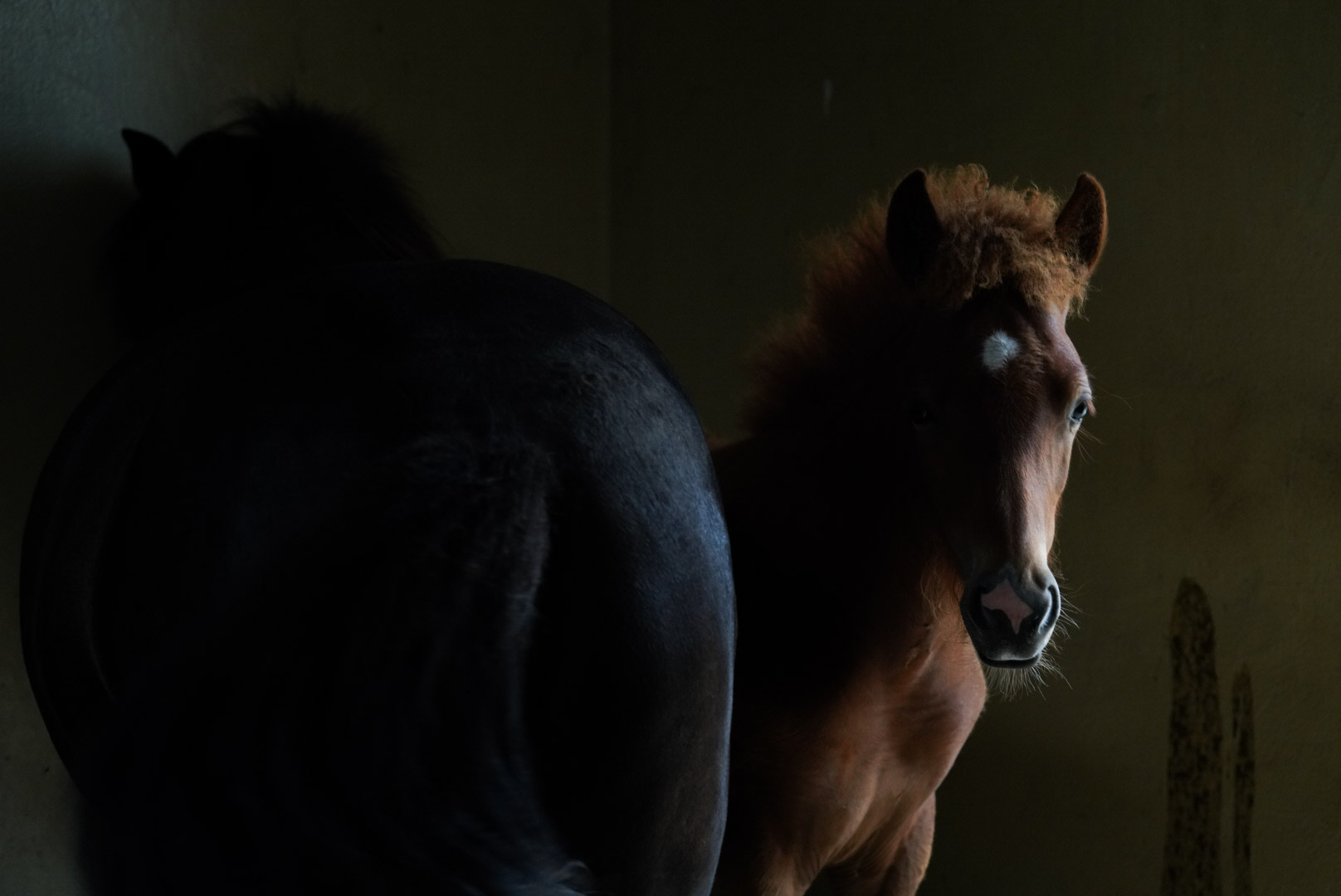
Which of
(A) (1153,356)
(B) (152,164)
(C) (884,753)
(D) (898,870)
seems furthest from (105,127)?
(A) (1153,356)

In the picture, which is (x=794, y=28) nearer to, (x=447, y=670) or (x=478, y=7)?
(x=478, y=7)

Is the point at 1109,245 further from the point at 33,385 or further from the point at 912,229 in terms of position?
the point at 33,385

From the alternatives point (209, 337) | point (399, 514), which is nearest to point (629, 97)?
point (209, 337)

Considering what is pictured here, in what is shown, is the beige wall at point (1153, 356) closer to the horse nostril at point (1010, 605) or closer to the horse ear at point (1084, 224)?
the horse ear at point (1084, 224)

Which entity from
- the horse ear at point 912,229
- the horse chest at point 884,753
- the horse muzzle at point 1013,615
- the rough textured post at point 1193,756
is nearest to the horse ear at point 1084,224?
the horse ear at point 912,229

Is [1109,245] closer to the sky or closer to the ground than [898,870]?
closer to the sky

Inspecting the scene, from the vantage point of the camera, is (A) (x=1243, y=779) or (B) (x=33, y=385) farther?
(A) (x=1243, y=779)

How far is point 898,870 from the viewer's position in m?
1.25

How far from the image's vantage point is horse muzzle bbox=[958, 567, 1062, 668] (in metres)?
0.87

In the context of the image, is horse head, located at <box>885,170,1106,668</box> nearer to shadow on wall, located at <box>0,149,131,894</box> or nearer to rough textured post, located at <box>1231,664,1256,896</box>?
rough textured post, located at <box>1231,664,1256,896</box>

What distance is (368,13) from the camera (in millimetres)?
1670

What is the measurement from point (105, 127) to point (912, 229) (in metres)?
1.03

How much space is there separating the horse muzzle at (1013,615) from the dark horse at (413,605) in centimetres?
26

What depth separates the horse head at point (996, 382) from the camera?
0.89 metres
